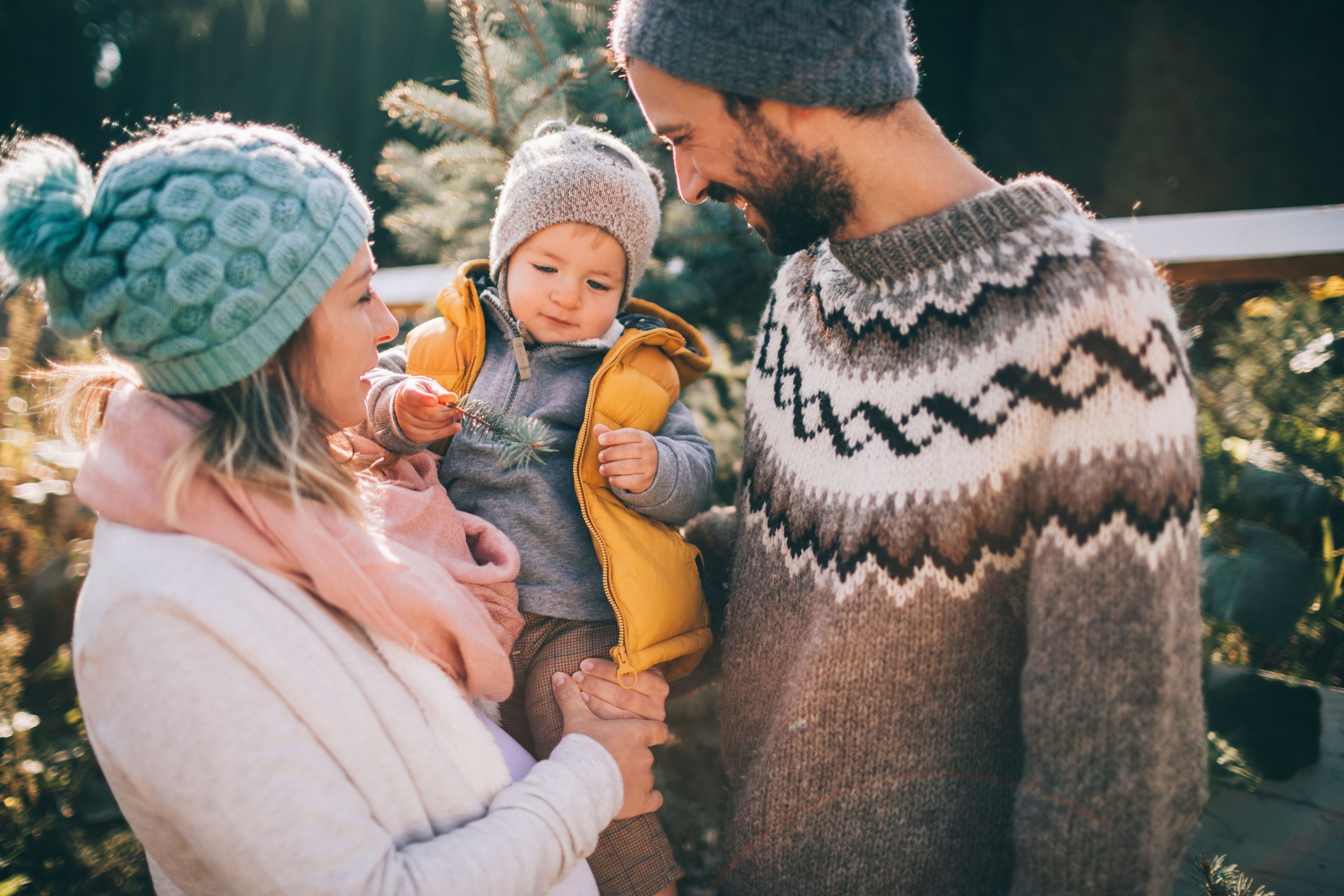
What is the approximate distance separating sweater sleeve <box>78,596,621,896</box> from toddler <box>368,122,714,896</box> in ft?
1.81

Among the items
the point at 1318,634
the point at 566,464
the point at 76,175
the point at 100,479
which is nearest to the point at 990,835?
the point at 566,464

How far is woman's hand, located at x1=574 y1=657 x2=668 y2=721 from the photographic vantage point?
60.3 inches

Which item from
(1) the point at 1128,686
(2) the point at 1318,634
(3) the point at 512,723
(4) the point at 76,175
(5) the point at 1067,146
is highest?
(5) the point at 1067,146

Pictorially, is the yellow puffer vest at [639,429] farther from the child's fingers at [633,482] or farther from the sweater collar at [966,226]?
the sweater collar at [966,226]

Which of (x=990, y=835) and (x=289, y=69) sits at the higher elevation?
(x=289, y=69)

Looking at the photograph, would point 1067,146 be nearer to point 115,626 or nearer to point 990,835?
point 990,835

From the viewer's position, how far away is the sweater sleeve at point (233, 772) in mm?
981

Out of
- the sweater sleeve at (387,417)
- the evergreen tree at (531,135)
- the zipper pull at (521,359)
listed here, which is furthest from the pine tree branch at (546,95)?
the sweater sleeve at (387,417)

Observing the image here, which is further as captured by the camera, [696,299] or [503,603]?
[696,299]

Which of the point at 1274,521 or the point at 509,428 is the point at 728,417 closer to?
the point at 509,428

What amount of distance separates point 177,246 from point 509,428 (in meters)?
0.57

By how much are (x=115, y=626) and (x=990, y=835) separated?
1.37 meters

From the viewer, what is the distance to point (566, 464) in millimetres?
1706

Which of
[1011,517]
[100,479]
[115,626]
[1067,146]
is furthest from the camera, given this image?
[1067,146]
